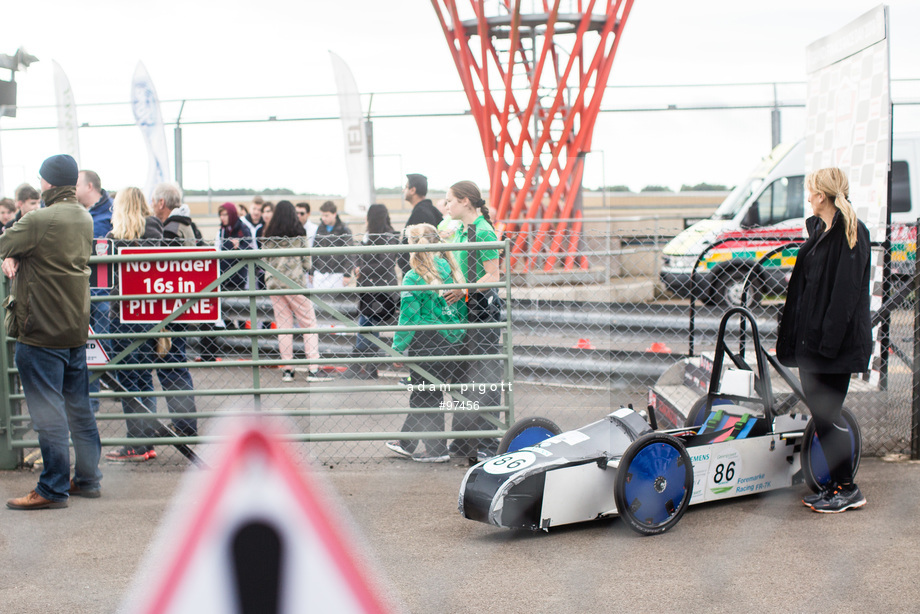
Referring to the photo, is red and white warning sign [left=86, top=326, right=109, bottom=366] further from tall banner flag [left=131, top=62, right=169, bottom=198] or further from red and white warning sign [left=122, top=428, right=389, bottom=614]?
tall banner flag [left=131, top=62, right=169, bottom=198]

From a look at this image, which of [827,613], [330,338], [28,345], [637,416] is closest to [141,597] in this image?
[827,613]

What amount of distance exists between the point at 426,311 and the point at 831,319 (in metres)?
2.49

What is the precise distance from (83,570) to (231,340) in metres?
4.84

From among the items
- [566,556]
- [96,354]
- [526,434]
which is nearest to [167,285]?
[96,354]

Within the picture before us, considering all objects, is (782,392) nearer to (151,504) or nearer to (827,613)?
(827,613)

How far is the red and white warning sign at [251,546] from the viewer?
116 cm

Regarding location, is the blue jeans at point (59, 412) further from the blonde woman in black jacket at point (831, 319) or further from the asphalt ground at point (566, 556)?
the blonde woman in black jacket at point (831, 319)

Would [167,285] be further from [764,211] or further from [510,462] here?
[764,211]

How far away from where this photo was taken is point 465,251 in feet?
18.2

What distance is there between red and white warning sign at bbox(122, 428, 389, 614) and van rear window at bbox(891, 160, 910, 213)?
1273 centimetres

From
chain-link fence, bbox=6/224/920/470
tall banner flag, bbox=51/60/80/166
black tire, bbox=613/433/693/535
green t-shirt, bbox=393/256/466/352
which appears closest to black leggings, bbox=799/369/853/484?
black tire, bbox=613/433/693/535

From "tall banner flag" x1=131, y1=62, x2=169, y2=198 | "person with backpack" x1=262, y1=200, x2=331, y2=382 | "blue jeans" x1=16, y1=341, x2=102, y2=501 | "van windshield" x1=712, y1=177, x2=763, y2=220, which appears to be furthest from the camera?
"tall banner flag" x1=131, y1=62, x2=169, y2=198

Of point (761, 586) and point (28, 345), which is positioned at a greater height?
point (28, 345)

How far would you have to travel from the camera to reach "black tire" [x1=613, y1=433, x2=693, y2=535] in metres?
3.99
